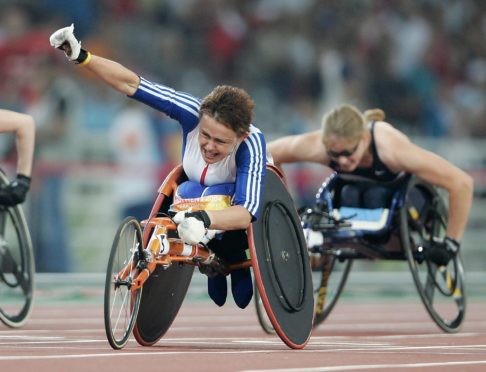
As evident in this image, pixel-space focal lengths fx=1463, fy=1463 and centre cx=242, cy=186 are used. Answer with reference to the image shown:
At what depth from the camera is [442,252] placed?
10.3 meters

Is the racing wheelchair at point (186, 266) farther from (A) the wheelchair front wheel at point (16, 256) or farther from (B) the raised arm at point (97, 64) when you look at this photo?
(A) the wheelchair front wheel at point (16, 256)

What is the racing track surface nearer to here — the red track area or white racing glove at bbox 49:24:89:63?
the red track area

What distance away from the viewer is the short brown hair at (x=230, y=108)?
7.74 m

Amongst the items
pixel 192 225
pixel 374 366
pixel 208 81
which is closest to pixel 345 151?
pixel 192 225

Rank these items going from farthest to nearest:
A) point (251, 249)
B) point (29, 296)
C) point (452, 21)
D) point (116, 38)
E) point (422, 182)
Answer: point (452, 21) < point (116, 38) < point (422, 182) < point (29, 296) < point (251, 249)

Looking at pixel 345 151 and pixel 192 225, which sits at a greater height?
pixel 345 151

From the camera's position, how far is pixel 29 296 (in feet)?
32.4

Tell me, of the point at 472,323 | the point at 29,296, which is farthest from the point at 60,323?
the point at 472,323

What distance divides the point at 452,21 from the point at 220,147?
12.5m

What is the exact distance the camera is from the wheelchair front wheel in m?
9.87

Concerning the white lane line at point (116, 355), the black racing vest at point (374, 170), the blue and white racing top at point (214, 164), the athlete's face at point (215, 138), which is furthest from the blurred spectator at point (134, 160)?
the white lane line at point (116, 355)

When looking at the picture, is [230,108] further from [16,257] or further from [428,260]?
[428,260]

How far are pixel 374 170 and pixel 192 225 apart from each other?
10.2 ft

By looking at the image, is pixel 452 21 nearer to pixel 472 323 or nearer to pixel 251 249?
pixel 472 323
